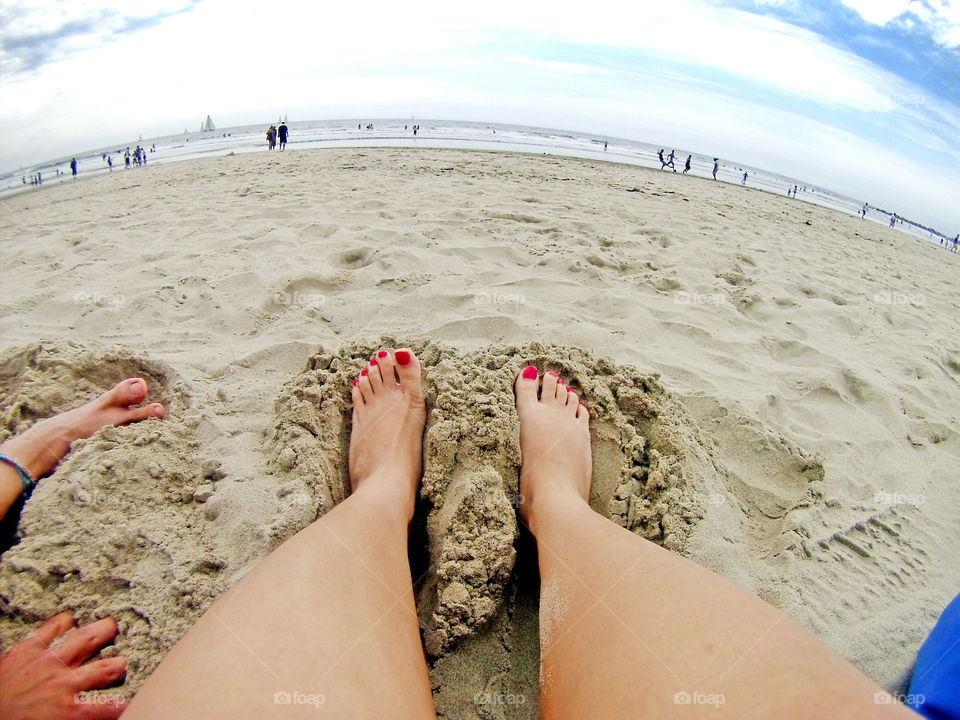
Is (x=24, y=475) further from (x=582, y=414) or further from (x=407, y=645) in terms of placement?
(x=582, y=414)

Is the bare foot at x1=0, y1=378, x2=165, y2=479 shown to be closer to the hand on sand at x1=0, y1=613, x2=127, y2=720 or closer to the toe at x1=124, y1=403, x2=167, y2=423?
the toe at x1=124, y1=403, x2=167, y2=423

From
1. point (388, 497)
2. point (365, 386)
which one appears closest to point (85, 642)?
point (388, 497)

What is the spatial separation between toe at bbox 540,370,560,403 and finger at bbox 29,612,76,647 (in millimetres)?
1401

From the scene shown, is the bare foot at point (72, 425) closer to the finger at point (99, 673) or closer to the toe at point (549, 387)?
the finger at point (99, 673)

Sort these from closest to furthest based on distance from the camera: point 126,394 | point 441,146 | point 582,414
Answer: point 126,394 < point 582,414 < point 441,146

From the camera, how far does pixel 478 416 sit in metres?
1.57

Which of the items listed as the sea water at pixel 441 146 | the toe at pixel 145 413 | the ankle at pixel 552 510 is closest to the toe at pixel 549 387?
the ankle at pixel 552 510

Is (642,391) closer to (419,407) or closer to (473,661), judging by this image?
(419,407)

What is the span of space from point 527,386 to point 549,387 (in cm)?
8

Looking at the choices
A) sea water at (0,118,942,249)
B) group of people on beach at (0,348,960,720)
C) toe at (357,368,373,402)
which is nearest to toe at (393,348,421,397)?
toe at (357,368,373,402)

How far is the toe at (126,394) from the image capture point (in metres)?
1.54

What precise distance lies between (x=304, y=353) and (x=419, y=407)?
534mm

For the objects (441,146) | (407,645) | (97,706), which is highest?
(441,146)

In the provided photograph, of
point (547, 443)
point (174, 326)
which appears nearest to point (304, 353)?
point (174, 326)
